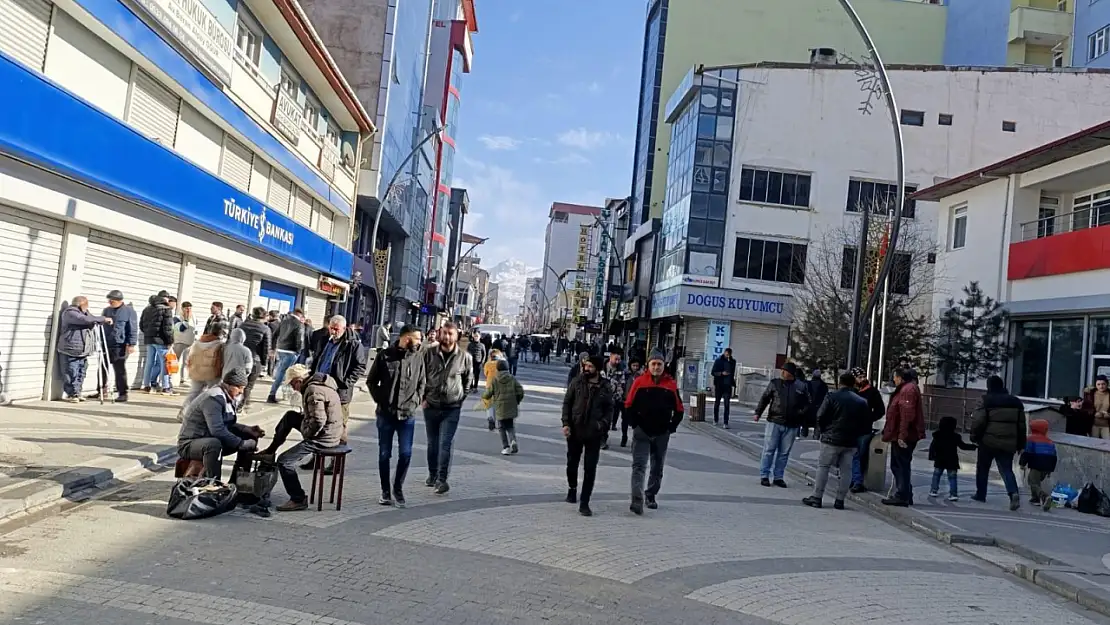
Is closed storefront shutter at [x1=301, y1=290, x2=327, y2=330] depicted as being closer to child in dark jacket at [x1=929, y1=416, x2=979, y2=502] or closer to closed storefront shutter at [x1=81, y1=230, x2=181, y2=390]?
closed storefront shutter at [x1=81, y1=230, x2=181, y2=390]

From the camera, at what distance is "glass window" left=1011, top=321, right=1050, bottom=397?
21.3 m

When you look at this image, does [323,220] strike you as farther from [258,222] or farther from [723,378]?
[723,378]

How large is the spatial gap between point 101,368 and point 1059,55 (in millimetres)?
49359

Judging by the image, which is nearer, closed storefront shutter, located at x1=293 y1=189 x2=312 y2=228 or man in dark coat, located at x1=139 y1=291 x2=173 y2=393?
man in dark coat, located at x1=139 y1=291 x2=173 y2=393

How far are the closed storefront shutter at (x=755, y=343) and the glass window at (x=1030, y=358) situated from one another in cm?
1614

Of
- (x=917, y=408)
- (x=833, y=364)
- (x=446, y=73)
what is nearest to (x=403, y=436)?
(x=917, y=408)

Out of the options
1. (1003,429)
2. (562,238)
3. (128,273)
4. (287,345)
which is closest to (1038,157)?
(1003,429)

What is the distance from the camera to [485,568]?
6.10 m

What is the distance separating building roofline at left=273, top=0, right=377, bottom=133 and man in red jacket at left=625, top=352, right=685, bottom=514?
14.8 m

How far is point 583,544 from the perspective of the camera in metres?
7.16

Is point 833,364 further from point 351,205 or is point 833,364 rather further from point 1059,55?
point 1059,55

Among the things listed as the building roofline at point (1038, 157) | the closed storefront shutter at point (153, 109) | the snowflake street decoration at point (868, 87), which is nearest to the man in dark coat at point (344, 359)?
the closed storefront shutter at point (153, 109)

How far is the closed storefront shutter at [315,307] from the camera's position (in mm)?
28031

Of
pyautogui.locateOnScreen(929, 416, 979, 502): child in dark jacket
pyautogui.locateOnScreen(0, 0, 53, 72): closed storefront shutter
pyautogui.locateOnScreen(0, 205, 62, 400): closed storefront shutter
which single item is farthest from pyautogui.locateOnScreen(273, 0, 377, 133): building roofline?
pyautogui.locateOnScreen(929, 416, 979, 502): child in dark jacket
